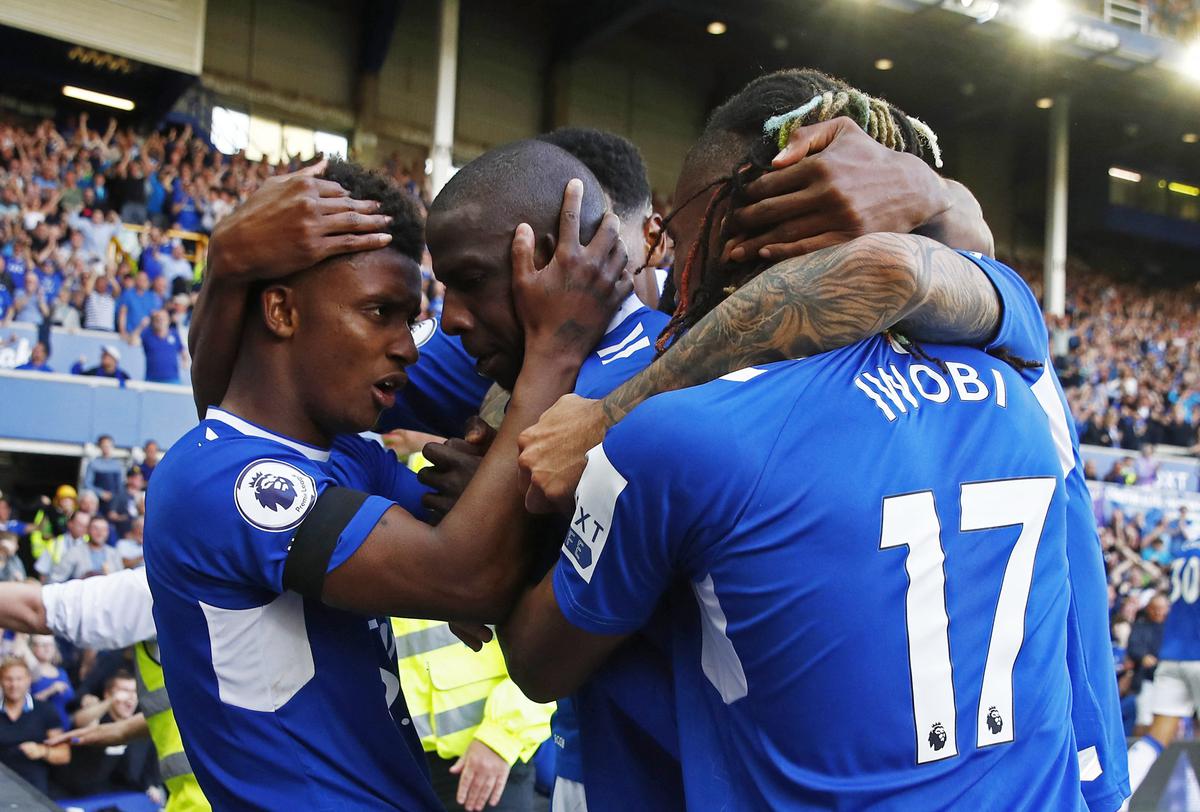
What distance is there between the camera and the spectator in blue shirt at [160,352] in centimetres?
1162

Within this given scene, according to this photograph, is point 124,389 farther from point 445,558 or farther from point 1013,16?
point 1013,16

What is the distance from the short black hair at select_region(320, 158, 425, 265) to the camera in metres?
2.12

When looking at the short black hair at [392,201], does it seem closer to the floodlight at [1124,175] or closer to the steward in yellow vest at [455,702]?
the steward in yellow vest at [455,702]

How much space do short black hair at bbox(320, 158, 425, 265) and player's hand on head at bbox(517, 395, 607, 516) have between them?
61cm

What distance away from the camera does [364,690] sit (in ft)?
6.31

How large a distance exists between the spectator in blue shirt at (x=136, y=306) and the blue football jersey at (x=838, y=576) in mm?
11657

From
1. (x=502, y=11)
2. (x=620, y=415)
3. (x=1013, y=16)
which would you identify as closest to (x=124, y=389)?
(x=620, y=415)

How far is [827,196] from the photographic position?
155 cm

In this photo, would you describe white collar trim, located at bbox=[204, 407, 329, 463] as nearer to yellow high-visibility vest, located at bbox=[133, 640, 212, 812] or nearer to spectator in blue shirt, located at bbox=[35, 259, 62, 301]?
yellow high-visibility vest, located at bbox=[133, 640, 212, 812]

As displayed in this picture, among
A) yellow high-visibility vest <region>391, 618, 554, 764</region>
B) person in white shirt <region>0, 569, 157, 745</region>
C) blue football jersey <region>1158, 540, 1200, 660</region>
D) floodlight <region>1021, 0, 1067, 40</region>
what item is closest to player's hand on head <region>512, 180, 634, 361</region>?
person in white shirt <region>0, 569, 157, 745</region>

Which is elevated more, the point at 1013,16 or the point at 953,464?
the point at 1013,16

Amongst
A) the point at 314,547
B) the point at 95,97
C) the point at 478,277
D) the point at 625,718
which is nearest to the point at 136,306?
the point at 95,97

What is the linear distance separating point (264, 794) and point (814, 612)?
1015 mm

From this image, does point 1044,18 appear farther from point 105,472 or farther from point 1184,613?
point 105,472
